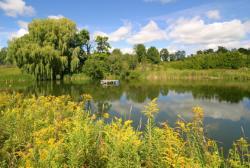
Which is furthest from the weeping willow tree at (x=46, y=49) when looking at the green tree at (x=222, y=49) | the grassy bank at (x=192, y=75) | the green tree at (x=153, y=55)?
the green tree at (x=222, y=49)

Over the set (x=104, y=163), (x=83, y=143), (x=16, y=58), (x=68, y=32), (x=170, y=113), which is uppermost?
(x=68, y=32)

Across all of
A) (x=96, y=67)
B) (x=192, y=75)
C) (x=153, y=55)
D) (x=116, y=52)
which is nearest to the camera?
(x=96, y=67)

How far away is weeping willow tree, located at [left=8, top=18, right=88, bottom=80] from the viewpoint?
103 ft

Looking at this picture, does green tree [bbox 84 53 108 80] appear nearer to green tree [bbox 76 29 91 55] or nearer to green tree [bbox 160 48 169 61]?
green tree [bbox 76 29 91 55]

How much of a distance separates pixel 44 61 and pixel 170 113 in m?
23.4

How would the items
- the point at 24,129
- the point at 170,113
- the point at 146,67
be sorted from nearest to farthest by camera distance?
1. the point at 24,129
2. the point at 170,113
3. the point at 146,67

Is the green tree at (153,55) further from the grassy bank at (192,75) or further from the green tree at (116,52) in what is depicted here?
the grassy bank at (192,75)

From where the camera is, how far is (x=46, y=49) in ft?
104

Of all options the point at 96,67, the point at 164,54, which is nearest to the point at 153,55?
the point at 164,54

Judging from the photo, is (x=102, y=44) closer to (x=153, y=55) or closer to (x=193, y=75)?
(x=193, y=75)

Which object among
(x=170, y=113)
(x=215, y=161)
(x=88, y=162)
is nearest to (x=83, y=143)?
(x=88, y=162)

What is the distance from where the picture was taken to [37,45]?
3206 cm

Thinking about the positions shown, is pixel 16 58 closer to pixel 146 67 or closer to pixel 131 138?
pixel 146 67

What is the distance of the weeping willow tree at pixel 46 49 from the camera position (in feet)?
103
